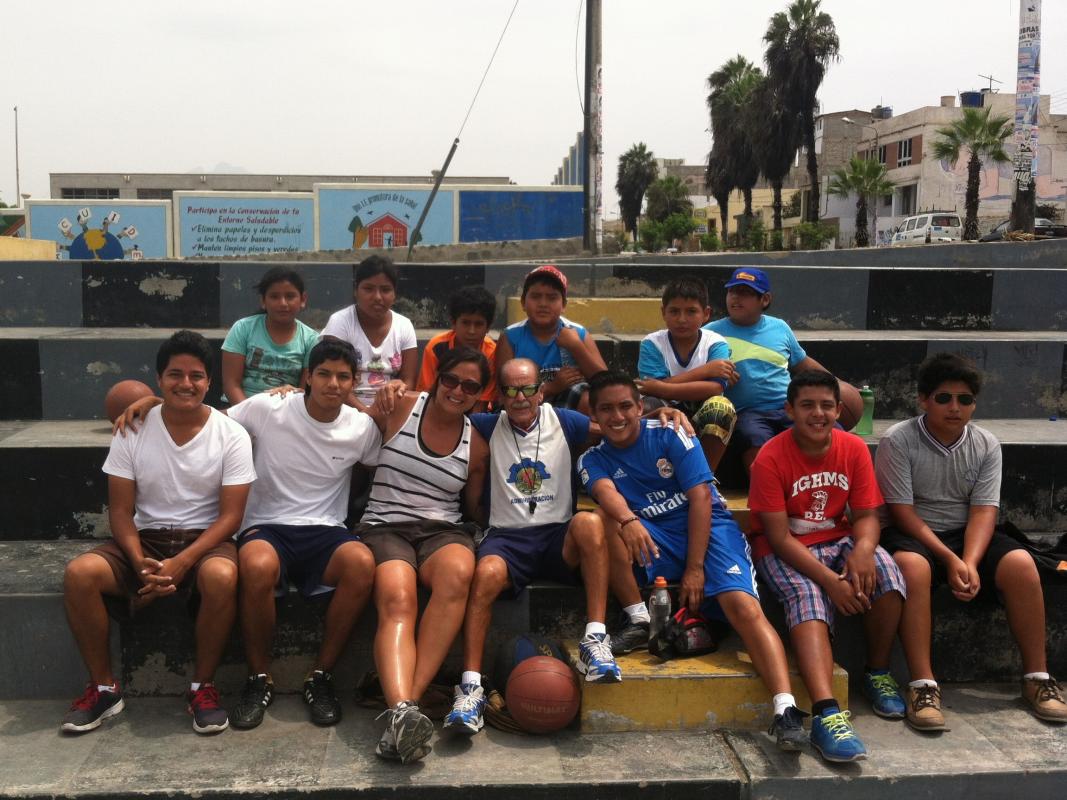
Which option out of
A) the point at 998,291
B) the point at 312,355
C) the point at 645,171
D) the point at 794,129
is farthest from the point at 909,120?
the point at 312,355

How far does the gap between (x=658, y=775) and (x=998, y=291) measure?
4813 millimetres

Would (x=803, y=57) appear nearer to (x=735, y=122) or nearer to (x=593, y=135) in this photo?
(x=735, y=122)

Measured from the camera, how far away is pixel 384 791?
9.02ft

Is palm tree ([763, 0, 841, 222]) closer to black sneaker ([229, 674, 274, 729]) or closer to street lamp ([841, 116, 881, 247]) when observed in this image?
street lamp ([841, 116, 881, 247])

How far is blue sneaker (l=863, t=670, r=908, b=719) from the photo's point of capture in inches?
127

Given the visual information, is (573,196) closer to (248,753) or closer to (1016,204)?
(1016,204)

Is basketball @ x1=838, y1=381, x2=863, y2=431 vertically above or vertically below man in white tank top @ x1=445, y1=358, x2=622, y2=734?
above

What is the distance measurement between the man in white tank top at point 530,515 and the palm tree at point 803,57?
34897 millimetres

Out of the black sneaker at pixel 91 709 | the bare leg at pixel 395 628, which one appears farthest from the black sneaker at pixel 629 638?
the black sneaker at pixel 91 709

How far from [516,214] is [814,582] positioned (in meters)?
19.5

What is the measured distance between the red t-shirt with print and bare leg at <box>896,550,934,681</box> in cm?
25

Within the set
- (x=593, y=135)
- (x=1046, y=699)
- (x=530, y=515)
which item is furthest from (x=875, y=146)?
(x=530, y=515)

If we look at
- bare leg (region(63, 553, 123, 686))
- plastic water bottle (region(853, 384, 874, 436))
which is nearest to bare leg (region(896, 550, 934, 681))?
plastic water bottle (region(853, 384, 874, 436))

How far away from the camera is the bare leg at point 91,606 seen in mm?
3104
